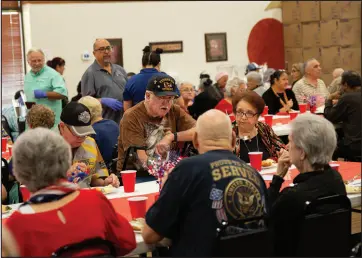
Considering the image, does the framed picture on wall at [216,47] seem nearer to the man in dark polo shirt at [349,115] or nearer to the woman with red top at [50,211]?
the man in dark polo shirt at [349,115]

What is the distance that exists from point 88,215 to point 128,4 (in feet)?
29.2

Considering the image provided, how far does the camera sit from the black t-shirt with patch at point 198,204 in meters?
2.67

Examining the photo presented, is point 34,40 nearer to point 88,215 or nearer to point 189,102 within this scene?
point 189,102

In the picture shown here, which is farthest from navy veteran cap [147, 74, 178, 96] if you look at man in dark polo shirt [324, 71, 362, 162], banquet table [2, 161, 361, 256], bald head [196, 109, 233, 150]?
man in dark polo shirt [324, 71, 362, 162]

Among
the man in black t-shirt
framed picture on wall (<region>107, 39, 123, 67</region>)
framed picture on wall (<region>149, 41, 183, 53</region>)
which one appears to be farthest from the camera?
framed picture on wall (<region>149, 41, 183, 53</region>)

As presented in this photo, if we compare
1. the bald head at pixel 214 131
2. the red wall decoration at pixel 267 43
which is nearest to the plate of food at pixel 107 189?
the bald head at pixel 214 131

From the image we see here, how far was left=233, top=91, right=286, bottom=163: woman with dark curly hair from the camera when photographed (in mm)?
4605

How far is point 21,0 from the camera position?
1033 centimetres

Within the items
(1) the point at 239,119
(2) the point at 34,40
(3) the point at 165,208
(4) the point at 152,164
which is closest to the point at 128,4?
(2) the point at 34,40

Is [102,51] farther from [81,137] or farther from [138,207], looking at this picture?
[138,207]

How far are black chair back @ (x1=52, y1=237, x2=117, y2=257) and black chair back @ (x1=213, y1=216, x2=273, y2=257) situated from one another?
→ 0.43 meters

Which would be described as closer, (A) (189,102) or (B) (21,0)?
(A) (189,102)

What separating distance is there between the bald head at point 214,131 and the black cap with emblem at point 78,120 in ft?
4.06

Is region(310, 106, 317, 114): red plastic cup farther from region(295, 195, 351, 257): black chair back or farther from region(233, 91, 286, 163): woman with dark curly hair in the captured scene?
region(295, 195, 351, 257): black chair back
